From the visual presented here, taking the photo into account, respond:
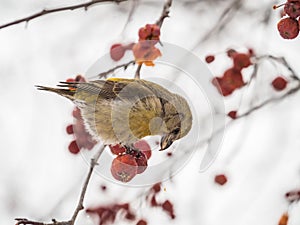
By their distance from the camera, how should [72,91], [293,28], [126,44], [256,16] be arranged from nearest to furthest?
1. [293,28]
2. [72,91]
3. [126,44]
4. [256,16]

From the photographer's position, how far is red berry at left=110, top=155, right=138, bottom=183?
1425 millimetres

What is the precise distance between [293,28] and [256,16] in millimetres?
1179

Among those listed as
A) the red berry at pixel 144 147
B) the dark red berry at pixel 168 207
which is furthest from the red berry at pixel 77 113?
the dark red berry at pixel 168 207

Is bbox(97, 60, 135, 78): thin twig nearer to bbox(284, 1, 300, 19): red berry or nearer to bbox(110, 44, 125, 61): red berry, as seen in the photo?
bbox(110, 44, 125, 61): red berry

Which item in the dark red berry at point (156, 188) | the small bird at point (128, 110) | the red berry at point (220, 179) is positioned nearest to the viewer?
the small bird at point (128, 110)

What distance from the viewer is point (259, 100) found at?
2084 mm

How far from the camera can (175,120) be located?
1505mm

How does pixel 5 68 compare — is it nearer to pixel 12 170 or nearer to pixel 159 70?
pixel 12 170

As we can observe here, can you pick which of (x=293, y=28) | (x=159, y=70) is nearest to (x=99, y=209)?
(x=159, y=70)

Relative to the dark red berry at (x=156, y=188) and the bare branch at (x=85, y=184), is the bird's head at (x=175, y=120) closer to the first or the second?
the bare branch at (x=85, y=184)

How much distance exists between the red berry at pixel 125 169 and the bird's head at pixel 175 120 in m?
0.10

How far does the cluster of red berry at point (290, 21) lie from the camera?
1.29 meters

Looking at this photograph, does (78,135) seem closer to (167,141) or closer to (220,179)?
(167,141)

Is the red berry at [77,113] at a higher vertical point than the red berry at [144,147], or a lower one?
higher
